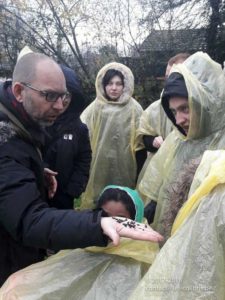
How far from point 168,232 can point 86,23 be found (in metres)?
9.24

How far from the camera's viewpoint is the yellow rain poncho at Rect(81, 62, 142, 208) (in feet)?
14.4

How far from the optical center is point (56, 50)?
33.9 ft

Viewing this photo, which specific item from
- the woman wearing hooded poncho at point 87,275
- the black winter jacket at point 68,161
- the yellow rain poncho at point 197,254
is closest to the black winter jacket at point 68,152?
the black winter jacket at point 68,161

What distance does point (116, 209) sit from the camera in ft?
7.09

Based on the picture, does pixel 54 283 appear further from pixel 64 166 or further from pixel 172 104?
pixel 64 166

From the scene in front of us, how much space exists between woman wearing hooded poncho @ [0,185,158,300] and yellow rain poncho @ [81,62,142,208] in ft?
8.85

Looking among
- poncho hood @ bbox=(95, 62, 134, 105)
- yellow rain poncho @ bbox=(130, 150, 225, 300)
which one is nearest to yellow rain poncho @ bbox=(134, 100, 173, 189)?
poncho hood @ bbox=(95, 62, 134, 105)

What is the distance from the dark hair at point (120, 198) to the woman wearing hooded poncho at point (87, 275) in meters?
0.44

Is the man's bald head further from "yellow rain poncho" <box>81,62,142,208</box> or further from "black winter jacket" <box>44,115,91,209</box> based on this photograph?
"yellow rain poncho" <box>81,62,142,208</box>

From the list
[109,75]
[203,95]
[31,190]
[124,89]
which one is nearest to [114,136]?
[124,89]

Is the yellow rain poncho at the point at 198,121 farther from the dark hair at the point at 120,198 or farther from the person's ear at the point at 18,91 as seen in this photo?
the person's ear at the point at 18,91

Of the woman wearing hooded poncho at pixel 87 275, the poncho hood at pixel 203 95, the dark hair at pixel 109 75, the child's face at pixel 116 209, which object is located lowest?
the woman wearing hooded poncho at pixel 87 275

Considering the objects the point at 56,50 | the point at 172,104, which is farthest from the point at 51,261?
the point at 56,50

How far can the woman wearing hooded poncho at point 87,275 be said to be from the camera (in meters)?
1.58
